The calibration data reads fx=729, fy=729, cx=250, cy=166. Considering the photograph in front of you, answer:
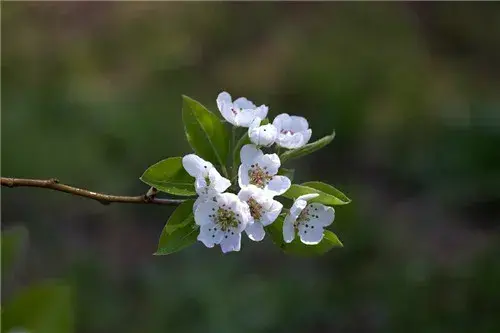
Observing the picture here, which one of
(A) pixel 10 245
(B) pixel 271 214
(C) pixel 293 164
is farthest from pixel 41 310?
(C) pixel 293 164

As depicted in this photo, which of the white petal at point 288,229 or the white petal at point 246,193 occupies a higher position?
the white petal at point 246,193

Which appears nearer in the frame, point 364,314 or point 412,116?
point 364,314

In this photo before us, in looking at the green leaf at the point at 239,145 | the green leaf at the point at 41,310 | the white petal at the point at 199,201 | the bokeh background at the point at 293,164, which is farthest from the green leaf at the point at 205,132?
the bokeh background at the point at 293,164

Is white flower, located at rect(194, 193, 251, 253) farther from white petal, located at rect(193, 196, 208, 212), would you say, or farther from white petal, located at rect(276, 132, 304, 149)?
white petal, located at rect(276, 132, 304, 149)

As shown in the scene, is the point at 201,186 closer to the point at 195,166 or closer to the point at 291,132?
the point at 195,166

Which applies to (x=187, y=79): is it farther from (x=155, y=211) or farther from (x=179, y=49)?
(x=155, y=211)

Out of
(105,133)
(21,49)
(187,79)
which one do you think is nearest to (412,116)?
(187,79)

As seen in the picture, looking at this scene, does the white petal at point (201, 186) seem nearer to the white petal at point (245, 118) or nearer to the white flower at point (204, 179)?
the white flower at point (204, 179)
